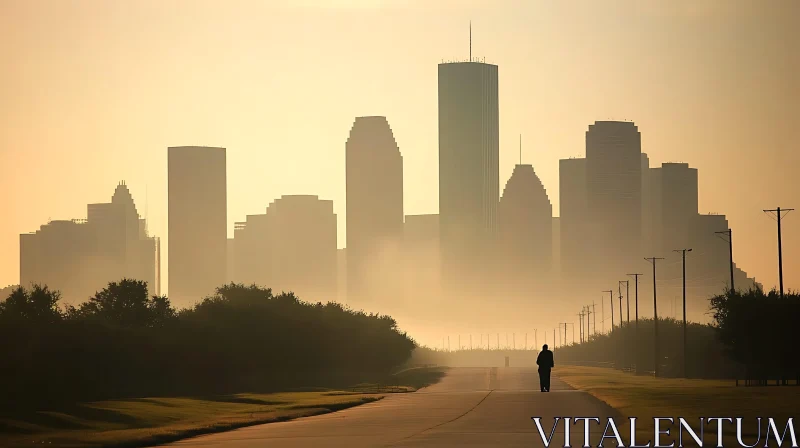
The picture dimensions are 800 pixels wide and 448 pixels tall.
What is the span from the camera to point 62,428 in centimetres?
4734

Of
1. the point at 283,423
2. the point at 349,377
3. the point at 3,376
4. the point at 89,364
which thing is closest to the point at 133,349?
the point at 89,364

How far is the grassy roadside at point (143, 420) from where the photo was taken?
40750 mm

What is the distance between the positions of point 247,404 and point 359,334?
103 metres

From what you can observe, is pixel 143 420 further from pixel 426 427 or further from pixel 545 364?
pixel 545 364

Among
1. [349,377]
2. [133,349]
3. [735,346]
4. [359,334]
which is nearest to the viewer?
[735,346]

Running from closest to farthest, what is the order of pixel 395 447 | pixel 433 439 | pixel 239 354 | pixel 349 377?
pixel 395 447
pixel 433 439
pixel 239 354
pixel 349 377

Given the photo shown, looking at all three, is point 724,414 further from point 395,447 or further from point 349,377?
point 349,377

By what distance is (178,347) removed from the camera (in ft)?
381

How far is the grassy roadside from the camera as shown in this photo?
40750 millimetres

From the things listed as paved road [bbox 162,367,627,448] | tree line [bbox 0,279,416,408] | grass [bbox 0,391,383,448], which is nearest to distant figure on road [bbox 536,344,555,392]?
paved road [bbox 162,367,627,448]

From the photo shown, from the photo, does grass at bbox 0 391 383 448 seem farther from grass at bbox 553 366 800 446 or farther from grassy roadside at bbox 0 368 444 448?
grass at bbox 553 366 800 446

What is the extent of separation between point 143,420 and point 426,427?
43.2 ft

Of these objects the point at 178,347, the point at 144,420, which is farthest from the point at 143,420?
the point at 178,347

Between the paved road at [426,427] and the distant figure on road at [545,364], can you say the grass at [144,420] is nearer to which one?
the paved road at [426,427]
